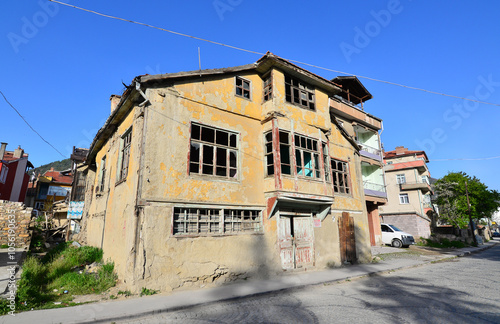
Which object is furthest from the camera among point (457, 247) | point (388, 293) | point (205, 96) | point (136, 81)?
point (457, 247)

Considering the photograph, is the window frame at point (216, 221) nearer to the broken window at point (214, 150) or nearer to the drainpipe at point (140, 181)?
the drainpipe at point (140, 181)

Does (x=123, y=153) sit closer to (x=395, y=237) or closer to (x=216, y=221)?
(x=216, y=221)

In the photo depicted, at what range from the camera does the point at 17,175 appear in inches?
1234

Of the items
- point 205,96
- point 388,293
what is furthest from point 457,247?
point 205,96

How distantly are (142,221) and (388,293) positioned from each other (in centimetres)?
766

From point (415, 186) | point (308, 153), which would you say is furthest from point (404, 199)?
point (308, 153)

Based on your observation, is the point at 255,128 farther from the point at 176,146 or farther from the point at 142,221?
the point at 142,221

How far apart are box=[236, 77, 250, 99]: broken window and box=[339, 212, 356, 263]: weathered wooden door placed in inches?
314

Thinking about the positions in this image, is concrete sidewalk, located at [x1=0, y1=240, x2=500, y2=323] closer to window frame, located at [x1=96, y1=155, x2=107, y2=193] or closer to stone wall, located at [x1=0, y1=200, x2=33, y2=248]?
window frame, located at [x1=96, y1=155, x2=107, y2=193]

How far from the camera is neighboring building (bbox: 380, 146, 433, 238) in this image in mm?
29547

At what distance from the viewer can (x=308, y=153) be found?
13000mm

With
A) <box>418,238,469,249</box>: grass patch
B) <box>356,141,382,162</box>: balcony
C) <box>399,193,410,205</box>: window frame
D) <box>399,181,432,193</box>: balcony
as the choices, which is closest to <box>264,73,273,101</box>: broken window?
<box>356,141,382,162</box>: balcony

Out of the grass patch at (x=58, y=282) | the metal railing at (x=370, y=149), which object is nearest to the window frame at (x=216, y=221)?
the grass patch at (x=58, y=282)

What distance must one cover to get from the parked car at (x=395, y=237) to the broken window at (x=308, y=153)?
46.0 feet
